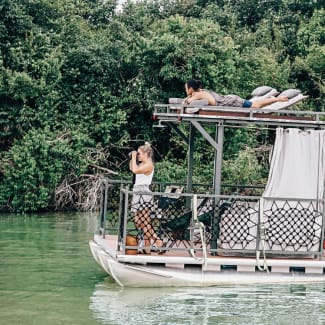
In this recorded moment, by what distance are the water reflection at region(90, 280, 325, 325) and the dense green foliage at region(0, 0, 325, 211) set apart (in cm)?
1155

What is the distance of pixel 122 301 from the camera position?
962 cm

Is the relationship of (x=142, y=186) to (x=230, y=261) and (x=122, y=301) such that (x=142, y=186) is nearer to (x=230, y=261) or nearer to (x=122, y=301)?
(x=230, y=261)

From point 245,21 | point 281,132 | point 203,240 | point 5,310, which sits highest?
point 245,21

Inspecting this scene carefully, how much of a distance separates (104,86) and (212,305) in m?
15.0

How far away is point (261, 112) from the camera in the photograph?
10.3 meters

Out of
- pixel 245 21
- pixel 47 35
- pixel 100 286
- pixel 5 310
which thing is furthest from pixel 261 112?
pixel 245 21

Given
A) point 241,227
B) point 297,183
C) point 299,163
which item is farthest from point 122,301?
point 299,163

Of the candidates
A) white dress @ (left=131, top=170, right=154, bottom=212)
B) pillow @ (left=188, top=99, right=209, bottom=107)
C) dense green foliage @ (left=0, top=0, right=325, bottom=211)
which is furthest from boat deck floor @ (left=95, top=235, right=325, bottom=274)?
dense green foliage @ (left=0, top=0, right=325, bottom=211)

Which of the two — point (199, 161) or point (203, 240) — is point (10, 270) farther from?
point (199, 161)

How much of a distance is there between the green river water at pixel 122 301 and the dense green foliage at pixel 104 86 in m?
9.33

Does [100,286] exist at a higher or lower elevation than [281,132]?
lower

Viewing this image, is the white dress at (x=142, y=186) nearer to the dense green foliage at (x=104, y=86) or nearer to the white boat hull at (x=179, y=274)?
the white boat hull at (x=179, y=274)

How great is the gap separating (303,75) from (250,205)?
1561 centimetres

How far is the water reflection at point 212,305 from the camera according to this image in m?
8.74
